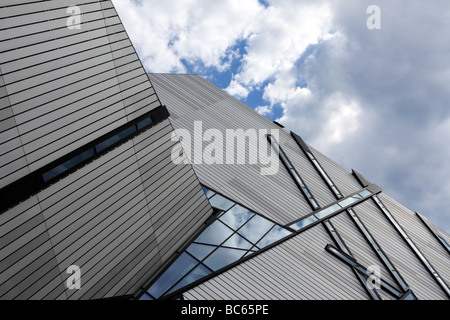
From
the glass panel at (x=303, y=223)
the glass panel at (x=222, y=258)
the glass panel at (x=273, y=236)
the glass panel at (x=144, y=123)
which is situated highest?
the glass panel at (x=144, y=123)

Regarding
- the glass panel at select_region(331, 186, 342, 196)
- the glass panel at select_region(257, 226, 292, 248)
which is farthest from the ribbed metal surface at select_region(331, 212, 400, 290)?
the glass panel at select_region(257, 226, 292, 248)

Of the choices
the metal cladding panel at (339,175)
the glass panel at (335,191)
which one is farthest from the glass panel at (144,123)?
the metal cladding panel at (339,175)

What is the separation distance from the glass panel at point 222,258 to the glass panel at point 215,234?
2.01ft

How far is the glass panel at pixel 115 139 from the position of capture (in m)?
12.9

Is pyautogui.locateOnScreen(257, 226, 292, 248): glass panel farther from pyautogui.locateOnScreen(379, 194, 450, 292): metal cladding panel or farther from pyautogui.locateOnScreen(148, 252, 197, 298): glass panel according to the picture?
pyautogui.locateOnScreen(379, 194, 450, 292): metal cladding panel

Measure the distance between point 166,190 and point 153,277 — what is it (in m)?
3.85

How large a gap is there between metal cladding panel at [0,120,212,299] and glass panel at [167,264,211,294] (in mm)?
1277

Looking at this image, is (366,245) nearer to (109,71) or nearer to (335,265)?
(335,265)

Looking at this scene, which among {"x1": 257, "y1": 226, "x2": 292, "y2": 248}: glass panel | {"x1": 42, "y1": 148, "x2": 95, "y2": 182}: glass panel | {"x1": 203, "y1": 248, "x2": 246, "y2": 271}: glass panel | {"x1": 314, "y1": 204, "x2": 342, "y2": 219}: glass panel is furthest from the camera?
{"x1": 314, "y1": 204, "x2": 342, "y2": 219}: glass panel

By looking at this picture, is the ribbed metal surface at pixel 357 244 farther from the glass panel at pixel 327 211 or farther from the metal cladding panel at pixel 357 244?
the glass panel at pixel 327 211

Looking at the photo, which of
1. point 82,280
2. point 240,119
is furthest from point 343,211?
point 82,280

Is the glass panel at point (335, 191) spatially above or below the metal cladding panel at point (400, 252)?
above

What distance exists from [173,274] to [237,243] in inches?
154

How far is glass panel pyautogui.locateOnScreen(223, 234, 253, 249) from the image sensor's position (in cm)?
1717
